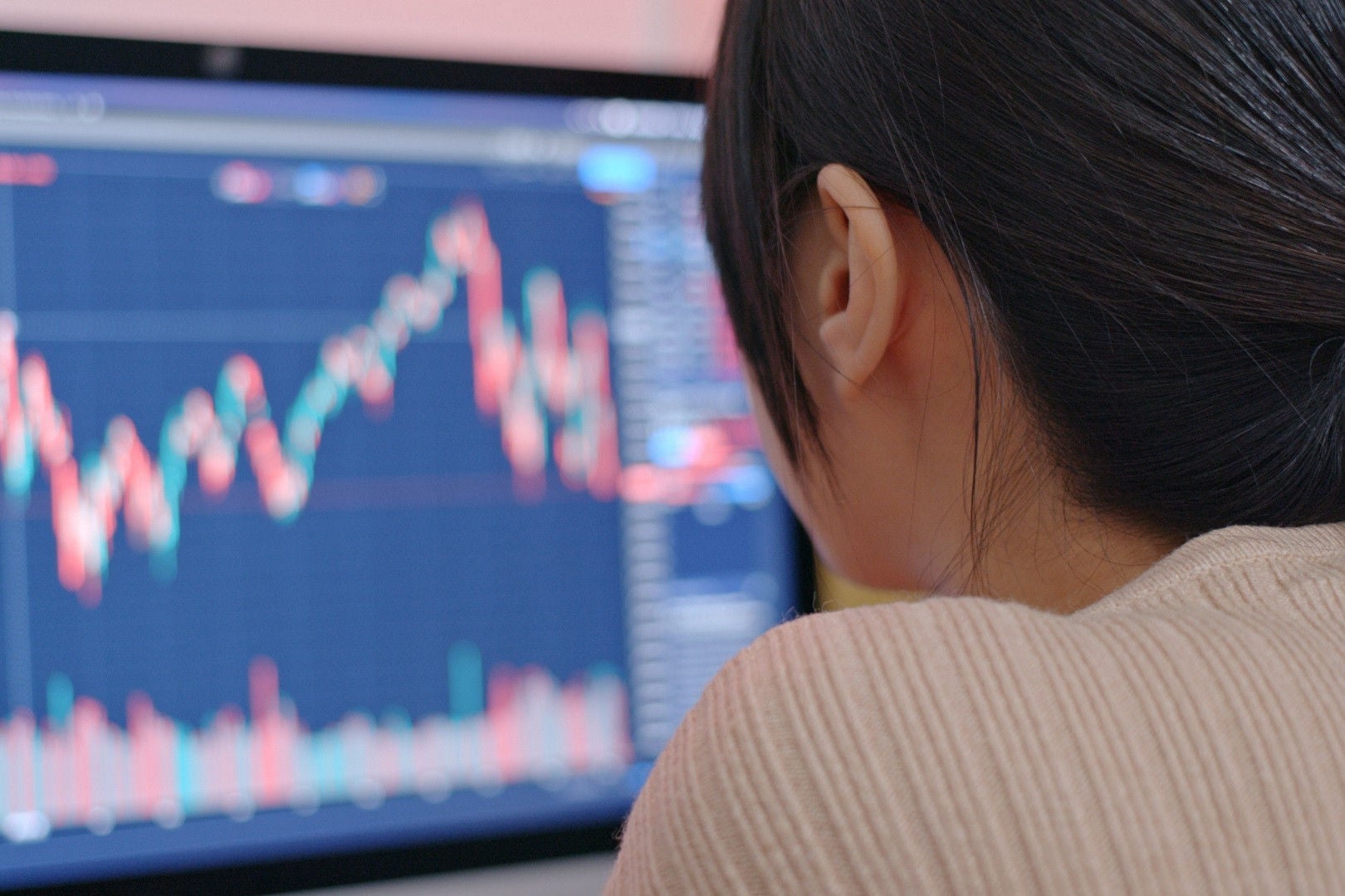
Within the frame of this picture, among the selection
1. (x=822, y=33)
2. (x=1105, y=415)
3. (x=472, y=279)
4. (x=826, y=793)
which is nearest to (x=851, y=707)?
(x=826, y=793)

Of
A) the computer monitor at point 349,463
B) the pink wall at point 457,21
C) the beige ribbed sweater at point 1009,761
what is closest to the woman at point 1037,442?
the beige ribbed sweater at point 1009,761

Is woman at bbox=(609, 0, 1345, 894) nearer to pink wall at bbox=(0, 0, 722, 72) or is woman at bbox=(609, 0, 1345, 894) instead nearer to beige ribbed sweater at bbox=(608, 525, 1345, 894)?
beige ribbed sweater at bbox=(608, 525, 1345, 894)

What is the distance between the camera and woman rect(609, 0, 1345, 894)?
0.31m

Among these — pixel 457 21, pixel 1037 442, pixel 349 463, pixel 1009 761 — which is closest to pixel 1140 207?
pixel 1037 442

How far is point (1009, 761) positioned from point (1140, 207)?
194 millimetres

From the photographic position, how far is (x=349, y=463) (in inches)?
23.6

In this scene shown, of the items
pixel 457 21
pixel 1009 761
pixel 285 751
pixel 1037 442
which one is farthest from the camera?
pixel 457 21

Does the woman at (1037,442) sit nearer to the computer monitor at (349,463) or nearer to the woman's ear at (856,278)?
the woman's ear at (856,278)

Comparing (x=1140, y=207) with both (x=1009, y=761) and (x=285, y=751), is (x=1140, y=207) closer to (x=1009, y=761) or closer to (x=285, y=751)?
(x=1009, y=761)

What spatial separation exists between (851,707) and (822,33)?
0.27 metres

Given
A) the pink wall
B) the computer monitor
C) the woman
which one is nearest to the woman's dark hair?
the woman

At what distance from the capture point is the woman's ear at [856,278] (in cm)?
45

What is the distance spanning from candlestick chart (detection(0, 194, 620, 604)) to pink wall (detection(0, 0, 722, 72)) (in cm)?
21

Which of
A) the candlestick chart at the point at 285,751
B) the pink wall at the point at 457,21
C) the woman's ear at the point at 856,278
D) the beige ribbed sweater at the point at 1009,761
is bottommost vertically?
the candlestick chart at the point at 285,751
